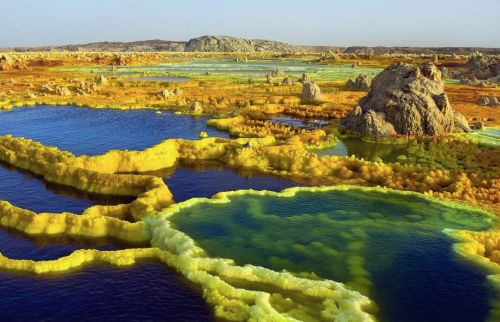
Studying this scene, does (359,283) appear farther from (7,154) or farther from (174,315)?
(7,154)

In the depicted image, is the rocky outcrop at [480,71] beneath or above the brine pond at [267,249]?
above

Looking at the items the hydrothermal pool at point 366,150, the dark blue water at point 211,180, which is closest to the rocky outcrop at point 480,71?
the hydrothermal pool at point 366,150

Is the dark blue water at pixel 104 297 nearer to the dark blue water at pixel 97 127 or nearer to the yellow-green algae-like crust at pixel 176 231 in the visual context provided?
→ the yellow-green algae-like crust at pixel 176 231

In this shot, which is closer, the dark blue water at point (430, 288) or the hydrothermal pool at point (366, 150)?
the dark blue water at point (430, 288)

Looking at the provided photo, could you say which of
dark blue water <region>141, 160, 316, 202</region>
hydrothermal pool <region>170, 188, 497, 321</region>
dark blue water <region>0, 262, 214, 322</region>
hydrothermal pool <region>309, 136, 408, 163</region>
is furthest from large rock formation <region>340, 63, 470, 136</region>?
dark blue water <region>0, 262, 214, 322</region>

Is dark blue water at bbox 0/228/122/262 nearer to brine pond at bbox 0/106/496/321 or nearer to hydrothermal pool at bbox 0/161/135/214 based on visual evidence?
brine pond at bbox 0/106/496/321

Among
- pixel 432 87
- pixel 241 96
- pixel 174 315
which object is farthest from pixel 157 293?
pixel 241 96
